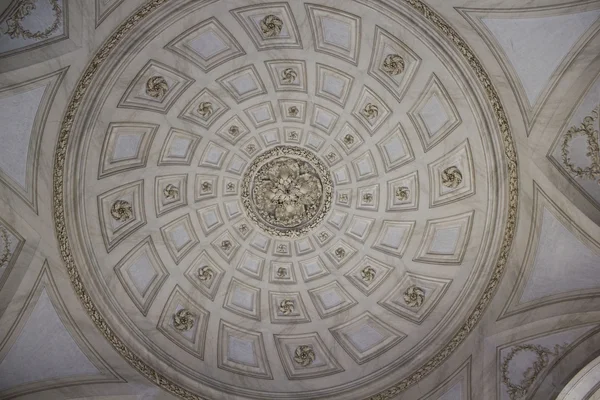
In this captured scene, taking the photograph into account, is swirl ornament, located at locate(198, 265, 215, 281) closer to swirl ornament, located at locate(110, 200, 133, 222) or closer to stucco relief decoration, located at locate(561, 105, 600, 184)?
swirl ornament, located at locate(110, 200, 133, 222)

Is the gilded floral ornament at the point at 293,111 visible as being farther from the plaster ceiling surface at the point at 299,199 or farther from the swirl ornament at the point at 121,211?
the swirl ornament at the point at 121,211

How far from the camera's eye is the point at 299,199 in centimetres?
1994

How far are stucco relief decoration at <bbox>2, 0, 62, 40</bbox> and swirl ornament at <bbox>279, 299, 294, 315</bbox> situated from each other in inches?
423

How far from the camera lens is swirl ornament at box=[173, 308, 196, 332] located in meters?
19.3

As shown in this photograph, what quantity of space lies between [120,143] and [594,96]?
12.6 metres

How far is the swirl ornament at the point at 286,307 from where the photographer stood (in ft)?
66.3

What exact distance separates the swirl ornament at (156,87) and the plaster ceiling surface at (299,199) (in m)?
0.08

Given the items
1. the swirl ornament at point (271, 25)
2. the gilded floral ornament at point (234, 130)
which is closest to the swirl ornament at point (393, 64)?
the swirl ornament at point (271, 25)

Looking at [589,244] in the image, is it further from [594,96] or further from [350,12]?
[350,12]

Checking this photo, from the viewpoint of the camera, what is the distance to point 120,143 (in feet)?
57.5

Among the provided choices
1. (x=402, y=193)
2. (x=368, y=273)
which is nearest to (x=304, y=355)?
(x=368, y=273)

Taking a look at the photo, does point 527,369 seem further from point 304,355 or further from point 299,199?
point 299,199

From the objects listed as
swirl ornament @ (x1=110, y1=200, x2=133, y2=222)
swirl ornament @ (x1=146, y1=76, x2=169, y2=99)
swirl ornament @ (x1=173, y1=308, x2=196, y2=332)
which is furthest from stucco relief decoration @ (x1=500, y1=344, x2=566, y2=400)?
swirl ornament @ (x1=146, y1=76, x2=169, y2=99)

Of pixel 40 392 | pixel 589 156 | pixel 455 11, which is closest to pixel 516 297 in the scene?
pixel 589 156
